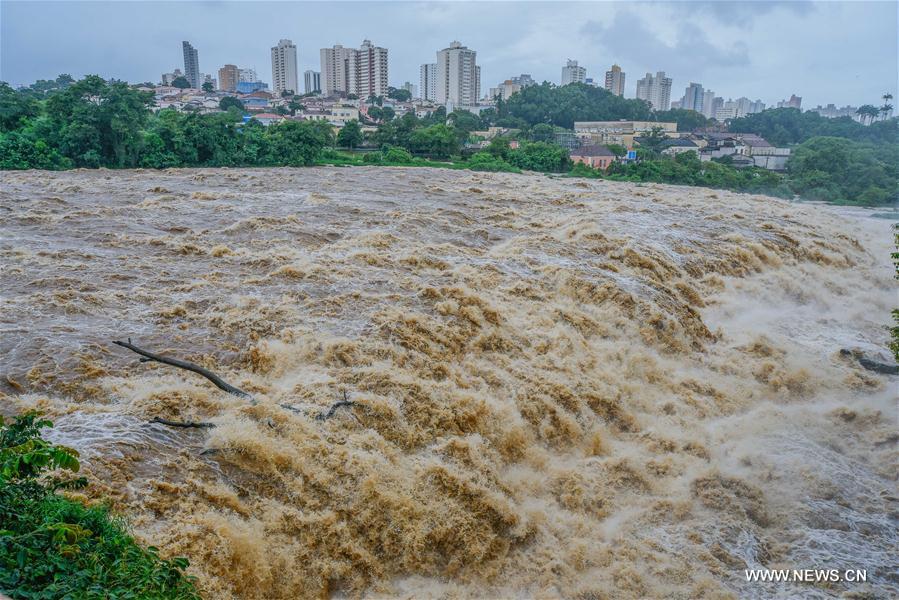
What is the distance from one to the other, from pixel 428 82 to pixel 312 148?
65924 mm

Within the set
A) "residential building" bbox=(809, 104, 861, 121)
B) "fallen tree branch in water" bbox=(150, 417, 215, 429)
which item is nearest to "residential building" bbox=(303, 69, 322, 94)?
"residential building" bbox=(809, 104, 861, 121)

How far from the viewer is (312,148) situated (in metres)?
21.8

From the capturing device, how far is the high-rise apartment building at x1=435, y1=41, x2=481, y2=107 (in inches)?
2975

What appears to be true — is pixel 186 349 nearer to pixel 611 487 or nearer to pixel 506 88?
pixel 611 487

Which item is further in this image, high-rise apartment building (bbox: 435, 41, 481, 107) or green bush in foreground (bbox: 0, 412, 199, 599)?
high-rise apartment building (bbox: 435, 41, 481, 107)

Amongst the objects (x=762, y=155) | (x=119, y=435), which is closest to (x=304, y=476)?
(x=119, y=435)

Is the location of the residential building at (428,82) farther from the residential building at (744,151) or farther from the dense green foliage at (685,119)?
the residential building at (744,151)

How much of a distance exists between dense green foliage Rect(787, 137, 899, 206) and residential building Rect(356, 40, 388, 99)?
183 ft

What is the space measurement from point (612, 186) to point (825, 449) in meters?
13.7

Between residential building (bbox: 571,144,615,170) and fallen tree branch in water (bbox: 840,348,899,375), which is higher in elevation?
residential building (bbox: 571,144,615,170)

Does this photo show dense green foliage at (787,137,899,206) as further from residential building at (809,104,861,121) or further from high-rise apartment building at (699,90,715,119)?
high-rise apartment building at (699,90,715,119)

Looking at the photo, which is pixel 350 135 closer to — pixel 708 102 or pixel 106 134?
pixel 106 134

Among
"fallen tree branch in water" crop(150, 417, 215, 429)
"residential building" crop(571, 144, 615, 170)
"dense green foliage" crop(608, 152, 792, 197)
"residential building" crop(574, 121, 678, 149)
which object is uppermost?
"residential building" crop(574, 121, 678, 149)

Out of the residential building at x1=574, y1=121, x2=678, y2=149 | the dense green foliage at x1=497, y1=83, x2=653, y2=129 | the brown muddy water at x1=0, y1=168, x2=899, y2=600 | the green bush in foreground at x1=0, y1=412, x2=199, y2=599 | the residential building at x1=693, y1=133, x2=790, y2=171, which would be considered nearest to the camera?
the green bush in foreground at x1=0, y1=412, x2=199, y2=599
